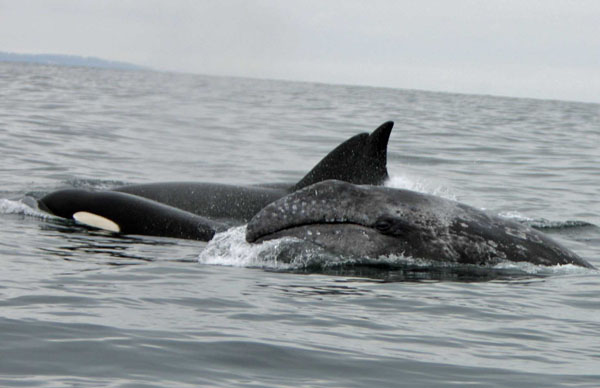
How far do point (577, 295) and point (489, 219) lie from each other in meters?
1.53

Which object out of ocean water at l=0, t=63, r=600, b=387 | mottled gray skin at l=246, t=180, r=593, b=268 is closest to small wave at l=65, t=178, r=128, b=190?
ocean water at l=0, t=63, r=600, b=387

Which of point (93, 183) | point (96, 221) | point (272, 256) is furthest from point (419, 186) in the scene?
point (272, 256)

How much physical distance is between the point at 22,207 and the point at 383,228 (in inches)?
211

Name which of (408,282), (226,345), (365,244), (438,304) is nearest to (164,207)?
(365,244)

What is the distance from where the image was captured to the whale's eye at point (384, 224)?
9297mm

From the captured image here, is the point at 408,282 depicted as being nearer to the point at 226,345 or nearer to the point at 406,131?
the point at 226,345

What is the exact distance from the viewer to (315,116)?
41000mm

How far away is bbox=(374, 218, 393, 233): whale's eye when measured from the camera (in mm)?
9297

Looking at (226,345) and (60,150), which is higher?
(60,150)

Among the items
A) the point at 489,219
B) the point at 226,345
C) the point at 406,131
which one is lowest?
the point at 226,345

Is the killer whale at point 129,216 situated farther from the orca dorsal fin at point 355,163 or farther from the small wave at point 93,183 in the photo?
the small wave at point 93,183

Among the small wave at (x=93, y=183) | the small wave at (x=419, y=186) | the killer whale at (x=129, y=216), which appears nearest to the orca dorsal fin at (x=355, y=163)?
the killer whale at (x=129, y=216)

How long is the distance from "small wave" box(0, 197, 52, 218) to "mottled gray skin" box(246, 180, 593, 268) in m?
3.89

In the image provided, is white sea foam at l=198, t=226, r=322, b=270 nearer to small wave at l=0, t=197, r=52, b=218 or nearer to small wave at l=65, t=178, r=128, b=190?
small wave at l=0, t=197, r=52, b=218
